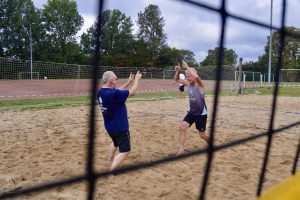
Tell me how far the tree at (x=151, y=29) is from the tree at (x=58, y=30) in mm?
5554

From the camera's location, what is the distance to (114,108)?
168 inches

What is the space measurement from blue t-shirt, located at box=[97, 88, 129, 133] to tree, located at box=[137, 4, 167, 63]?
17.8 metres

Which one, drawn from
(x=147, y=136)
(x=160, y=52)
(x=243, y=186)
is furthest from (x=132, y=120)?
(x=160, y=52)

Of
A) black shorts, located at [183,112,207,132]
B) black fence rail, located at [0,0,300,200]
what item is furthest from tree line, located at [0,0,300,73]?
black fence rail, located at [0,0,300,200]

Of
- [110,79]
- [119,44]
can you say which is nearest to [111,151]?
[110,79]

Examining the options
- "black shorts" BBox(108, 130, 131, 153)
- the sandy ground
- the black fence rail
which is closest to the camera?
the black fence rail

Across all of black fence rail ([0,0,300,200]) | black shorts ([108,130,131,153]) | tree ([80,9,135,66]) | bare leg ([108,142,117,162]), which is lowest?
bare leg ([108,142,117,162])

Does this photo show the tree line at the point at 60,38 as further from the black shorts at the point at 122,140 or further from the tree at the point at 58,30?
the black shorts at the point at 122,140

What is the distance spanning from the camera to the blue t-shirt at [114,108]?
165 inches

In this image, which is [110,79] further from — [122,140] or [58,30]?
[58,30]

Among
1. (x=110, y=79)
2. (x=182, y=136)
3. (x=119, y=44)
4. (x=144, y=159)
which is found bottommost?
(x=144, y=159)

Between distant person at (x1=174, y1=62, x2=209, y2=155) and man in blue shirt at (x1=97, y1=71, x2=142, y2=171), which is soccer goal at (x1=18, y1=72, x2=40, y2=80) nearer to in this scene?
distant person at (x1=174, y1=62, x2=209, y2=155)

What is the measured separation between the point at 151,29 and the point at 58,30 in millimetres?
7407

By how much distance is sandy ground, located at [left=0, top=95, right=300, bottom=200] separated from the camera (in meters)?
3.77
